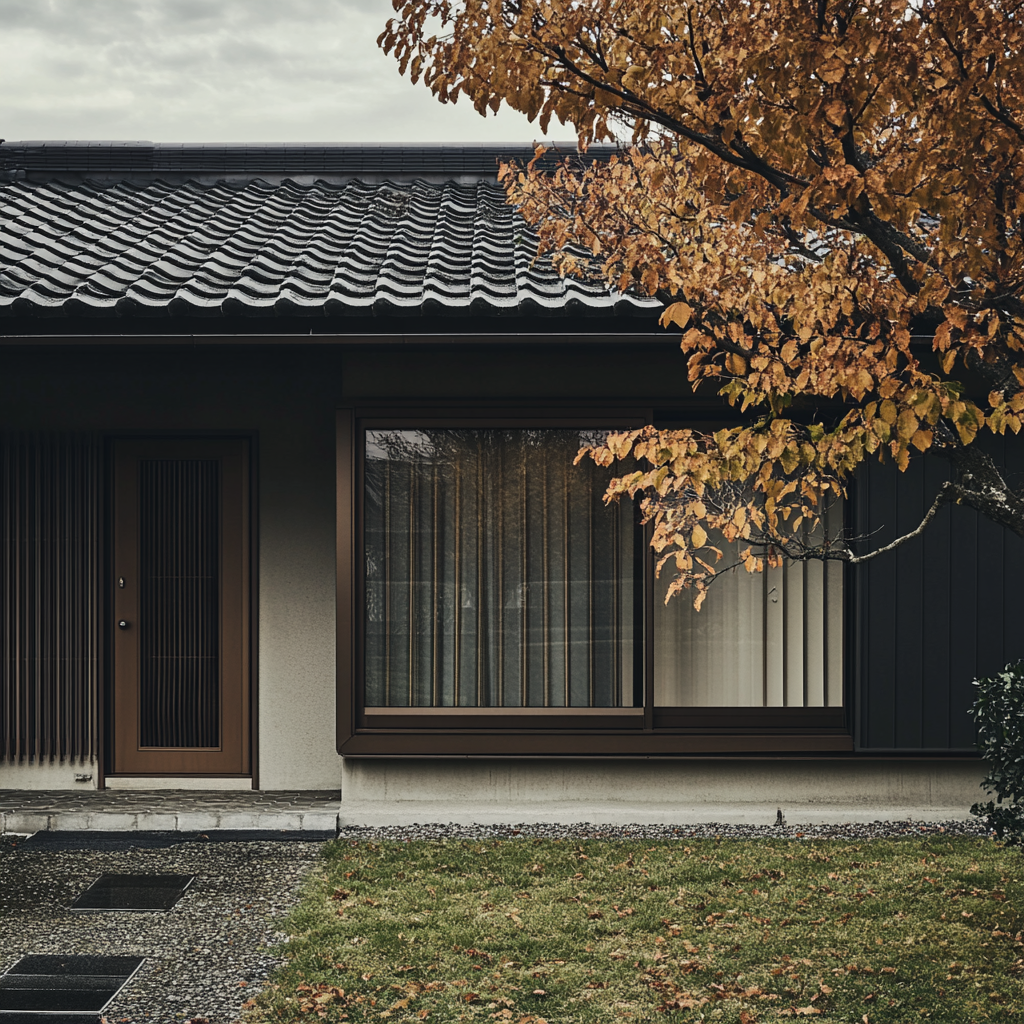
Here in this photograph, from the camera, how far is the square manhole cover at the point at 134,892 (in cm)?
481

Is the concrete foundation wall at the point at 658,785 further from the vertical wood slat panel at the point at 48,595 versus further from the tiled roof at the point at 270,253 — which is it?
the tiled roof at the point at 270,253

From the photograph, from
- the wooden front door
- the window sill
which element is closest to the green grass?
the window sill

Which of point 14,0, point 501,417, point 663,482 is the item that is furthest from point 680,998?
point 14,0

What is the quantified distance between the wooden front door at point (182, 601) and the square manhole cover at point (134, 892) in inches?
65.0

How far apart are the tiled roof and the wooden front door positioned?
50.3 inches

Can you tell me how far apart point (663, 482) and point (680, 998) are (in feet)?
6.69

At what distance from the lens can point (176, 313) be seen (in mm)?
5816

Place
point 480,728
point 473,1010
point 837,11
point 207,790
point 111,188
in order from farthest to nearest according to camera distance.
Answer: point 111,188
point 207,790
point 480,728
point 473,1010
point 837,11

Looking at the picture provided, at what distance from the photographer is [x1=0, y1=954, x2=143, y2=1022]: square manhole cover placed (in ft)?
12.1

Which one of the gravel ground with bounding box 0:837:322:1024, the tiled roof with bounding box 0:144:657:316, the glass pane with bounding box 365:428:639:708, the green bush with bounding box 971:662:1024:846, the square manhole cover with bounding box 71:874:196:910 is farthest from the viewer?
the glass pane with bounding box 365:428:639:708

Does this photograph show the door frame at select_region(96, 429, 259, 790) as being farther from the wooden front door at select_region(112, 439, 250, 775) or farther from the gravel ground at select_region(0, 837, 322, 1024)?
the gravel ground at select_region(0, 837, 322, 1024)

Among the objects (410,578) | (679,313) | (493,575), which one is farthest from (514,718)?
(679,313)

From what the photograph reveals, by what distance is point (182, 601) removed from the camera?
6941 millimetres

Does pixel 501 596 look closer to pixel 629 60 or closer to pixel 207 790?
pixel 207 790
